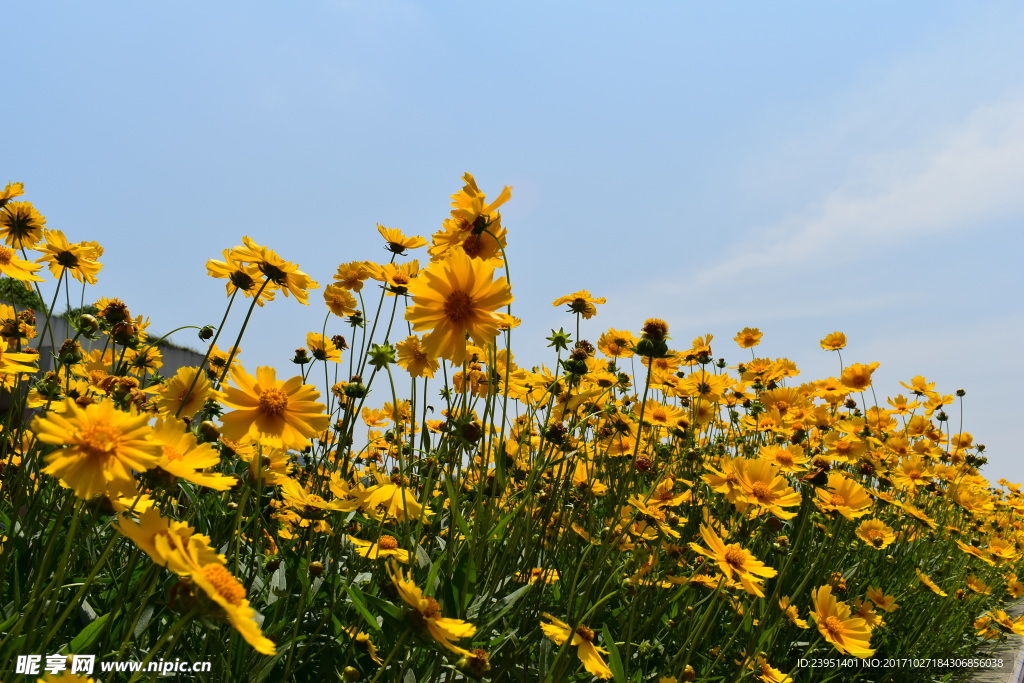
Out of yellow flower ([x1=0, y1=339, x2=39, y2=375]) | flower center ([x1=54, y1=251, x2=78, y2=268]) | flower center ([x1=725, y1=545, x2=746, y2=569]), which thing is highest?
flower center ([x1=54, y1=251, x2=78, y2=268])

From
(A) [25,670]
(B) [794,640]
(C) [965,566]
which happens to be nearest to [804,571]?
(B) [794,640]

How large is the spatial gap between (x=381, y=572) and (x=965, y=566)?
369cm

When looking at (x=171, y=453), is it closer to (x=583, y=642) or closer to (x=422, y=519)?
(x=422, y=519)

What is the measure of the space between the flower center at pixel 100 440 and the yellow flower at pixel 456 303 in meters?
0.43

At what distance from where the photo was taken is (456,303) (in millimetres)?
1019

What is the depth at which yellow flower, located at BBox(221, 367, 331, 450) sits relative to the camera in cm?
88

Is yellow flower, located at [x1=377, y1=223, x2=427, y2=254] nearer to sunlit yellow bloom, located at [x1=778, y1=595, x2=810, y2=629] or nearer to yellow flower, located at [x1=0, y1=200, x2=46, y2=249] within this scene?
yellow flower, located at [x1=0, y1=200, x2=46, y2=249]

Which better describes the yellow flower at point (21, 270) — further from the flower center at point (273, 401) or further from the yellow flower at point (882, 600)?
the yellow flower at point (882, 600)

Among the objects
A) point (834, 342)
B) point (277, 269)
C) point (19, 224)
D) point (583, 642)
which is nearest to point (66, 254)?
point (19, 224)

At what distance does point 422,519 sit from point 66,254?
3.71ft

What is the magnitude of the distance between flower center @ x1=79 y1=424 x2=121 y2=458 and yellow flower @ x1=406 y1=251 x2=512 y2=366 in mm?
430

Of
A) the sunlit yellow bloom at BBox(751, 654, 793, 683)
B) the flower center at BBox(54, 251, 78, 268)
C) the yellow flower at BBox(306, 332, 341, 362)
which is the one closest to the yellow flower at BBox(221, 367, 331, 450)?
the flower center at BBox(54, 251, 78, 268)

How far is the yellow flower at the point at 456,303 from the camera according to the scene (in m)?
0.98

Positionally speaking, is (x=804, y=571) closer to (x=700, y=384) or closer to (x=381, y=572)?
→ (x=700, y=384)
